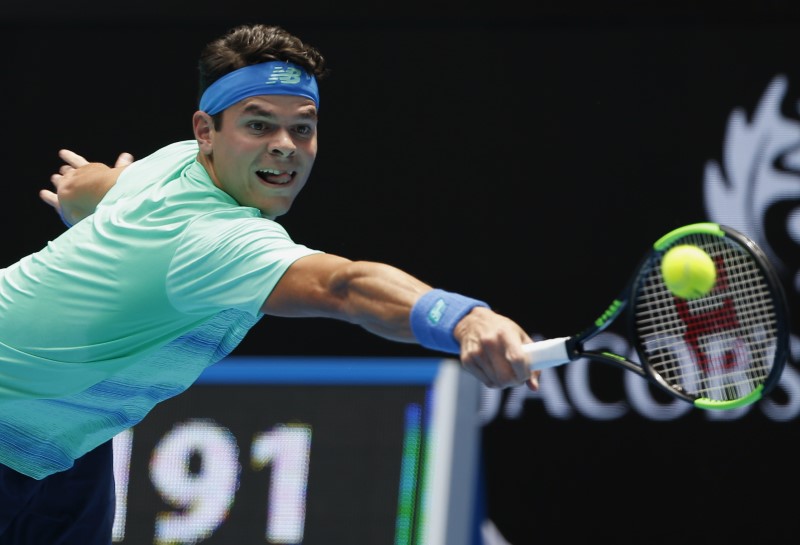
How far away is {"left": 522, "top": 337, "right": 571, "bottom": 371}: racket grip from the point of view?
2719mm

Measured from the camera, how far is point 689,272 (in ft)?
9.34

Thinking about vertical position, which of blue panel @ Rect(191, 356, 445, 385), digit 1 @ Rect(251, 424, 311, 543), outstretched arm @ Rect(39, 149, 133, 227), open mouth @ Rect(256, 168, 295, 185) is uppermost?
outstretched arm @ Rect(39, 149, 133, 227)

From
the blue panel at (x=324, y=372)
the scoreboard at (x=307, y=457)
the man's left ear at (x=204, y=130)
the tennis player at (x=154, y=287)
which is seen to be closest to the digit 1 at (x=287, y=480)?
the scoreboard at (x=307, y=457)

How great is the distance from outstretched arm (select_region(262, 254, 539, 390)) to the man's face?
60cm

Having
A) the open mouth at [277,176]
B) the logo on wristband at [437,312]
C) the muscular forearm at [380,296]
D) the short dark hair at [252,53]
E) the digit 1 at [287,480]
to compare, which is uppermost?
the short dark hair at [252,53]

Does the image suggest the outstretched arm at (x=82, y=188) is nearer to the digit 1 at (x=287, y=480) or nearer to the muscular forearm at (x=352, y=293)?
the digit 1 at (x=287, y=480)

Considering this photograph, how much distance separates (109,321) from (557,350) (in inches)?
43.1

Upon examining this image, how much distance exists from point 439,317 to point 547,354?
0.22 m

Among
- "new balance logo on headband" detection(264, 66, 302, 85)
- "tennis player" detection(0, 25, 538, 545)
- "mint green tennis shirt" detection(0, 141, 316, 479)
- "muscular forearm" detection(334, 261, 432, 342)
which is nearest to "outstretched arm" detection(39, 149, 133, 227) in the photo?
"tennis player" detection(0, 25, 538, 545)

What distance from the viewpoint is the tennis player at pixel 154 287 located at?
3.05 metres

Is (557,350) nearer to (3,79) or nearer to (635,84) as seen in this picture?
(635,84)

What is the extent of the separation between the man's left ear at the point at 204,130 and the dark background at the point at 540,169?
1.88m

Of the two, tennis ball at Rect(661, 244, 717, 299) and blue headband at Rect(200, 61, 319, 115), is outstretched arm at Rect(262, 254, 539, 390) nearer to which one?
tennis ball at Rect(661, 244, 717, 299)

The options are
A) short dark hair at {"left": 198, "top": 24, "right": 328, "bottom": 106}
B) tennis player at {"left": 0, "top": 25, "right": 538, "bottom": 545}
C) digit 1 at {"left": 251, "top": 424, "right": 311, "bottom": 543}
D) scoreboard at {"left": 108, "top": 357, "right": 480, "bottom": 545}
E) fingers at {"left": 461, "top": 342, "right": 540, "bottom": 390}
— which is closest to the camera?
fingers at {"left": 461, "top": 342, "right": 540, "bottom": 390}
